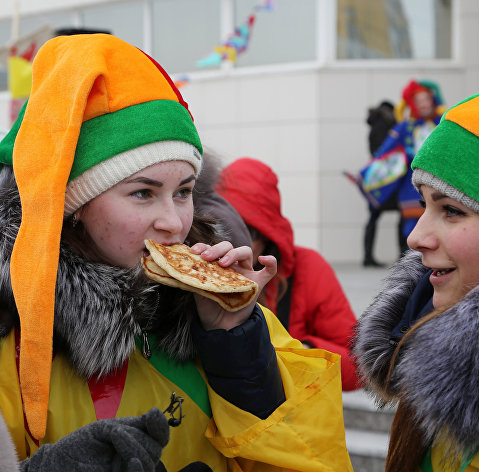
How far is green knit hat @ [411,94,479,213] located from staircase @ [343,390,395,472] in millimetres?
2146

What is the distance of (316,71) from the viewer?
1024 centimetres

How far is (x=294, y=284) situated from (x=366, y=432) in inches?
50.8

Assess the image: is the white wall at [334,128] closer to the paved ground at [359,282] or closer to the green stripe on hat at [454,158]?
the paved ground at [359,282]

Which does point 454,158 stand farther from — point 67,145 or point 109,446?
point 109,446

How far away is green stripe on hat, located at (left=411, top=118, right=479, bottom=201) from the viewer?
6.00ft

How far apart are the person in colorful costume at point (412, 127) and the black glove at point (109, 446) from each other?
6.22 meters

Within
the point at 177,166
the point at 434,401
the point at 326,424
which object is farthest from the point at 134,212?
the point at 434,401

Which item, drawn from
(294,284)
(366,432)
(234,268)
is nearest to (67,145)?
(234,268)

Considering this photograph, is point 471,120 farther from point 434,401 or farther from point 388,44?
point 388,44

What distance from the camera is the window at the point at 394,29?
10375 millimetres

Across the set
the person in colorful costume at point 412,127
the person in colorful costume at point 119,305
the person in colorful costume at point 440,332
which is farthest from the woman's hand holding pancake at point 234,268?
the person in colorful costume at point 412,127

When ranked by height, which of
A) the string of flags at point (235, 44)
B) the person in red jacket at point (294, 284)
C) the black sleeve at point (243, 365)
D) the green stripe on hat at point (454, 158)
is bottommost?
the person in red jacket at point (294, 284)

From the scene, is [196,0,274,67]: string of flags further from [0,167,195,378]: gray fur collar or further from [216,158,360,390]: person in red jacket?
[0,167,195,378]: gray fur collar

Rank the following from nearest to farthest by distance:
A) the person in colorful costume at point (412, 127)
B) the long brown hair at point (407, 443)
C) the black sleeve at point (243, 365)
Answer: the black sleeve at point (243, 365) → the long brown hair at point (407, 443) → the person in colorful costume at point (412, 127)
